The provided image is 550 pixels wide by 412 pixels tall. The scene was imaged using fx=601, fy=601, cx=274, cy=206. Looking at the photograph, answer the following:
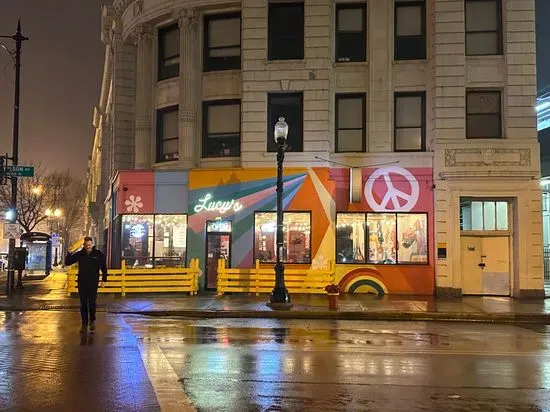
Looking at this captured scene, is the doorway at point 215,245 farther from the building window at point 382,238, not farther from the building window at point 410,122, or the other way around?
the building window at point 410,122

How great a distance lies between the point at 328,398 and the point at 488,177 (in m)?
15.7

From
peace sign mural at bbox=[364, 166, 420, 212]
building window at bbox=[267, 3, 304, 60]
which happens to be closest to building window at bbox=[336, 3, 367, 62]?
building window at bbox=[267, 3, 304, 60]

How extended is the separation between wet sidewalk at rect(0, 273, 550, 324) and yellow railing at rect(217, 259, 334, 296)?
270 millimetres

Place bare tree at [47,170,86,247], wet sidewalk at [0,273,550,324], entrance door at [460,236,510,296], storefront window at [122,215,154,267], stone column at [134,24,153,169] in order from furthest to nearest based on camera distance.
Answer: bare tree at [47,170,86,247] → stone column at [134,24,153,169] → storefront window at [122,215,154,267] → entrance door at [460,236,510,296] → wet sidewalk at [0,273,550,324]

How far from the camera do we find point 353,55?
22.5 metres

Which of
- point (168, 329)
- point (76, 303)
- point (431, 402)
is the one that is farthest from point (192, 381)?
point (76, 303)

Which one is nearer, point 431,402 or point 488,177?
point 431,402

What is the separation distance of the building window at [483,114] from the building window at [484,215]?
2.55 meters

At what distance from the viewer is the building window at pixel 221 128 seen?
911 inches

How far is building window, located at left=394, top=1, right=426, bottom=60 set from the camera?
22.3 m

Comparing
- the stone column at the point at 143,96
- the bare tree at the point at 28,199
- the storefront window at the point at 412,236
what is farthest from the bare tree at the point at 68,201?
the storefront window at the point at 412,236

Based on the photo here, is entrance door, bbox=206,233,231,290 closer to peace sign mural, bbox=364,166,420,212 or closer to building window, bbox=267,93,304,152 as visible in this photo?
building window, bbox=267,93,304,152

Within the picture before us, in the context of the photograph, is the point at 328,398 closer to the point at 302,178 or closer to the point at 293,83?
the point at 302,178

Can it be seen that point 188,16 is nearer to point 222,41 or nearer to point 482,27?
point 222,41
